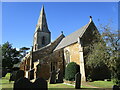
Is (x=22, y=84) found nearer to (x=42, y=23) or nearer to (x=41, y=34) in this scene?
(x=41, y=34)

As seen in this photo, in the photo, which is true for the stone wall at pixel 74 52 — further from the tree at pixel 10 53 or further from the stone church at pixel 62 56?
the tree at pixel 10 53

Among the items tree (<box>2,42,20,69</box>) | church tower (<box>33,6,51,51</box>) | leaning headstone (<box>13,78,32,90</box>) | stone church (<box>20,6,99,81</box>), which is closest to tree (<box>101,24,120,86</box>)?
stone church (<box>20,6,99,81</box>)

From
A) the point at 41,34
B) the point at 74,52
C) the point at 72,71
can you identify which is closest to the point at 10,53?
the point at 41,34

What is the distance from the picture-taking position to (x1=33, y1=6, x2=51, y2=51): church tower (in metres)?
39.8

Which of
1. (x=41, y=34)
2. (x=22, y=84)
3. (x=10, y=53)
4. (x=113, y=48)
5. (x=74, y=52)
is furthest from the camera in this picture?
(x=10, y=53)

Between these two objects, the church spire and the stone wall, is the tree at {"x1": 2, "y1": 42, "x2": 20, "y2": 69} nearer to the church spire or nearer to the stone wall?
the church spire

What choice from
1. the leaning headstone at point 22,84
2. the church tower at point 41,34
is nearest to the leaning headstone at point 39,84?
the leaning headstone at point 22,84

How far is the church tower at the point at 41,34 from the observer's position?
39.8 meters

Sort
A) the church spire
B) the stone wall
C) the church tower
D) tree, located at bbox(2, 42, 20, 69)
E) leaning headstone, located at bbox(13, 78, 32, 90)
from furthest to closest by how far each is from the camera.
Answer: tree, located at bbox(2, 42, 20, 69)
the church spire
the church tower
the stone wall
leaning headstone, located at bbox(13, 78, 32, 90)

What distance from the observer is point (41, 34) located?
131 feet

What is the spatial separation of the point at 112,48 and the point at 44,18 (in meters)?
29.5

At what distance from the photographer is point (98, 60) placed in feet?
54.8

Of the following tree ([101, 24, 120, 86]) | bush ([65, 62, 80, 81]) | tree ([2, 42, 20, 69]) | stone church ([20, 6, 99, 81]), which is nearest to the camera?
tree ([101, 24, 120, 86])

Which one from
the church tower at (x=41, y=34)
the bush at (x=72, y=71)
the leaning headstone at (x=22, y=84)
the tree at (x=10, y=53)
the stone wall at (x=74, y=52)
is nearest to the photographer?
the leaning headstone at (x=22, y=84)
